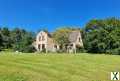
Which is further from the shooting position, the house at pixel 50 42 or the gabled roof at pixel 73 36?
the gabled roof at pixel 73 36

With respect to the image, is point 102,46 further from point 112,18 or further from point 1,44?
point 1,44

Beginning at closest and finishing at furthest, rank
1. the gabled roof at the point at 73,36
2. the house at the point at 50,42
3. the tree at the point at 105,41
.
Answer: the tree at the point at 105,41, the house at the point at 50,42, the gabled roof at the point at 73,36

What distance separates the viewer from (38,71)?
68.8 ft

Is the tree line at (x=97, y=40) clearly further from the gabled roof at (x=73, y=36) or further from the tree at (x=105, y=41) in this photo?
the gabled roof at (x=73, y=36)

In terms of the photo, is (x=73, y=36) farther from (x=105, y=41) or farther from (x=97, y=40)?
(x=105, y=41)

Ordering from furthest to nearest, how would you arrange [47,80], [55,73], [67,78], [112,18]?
1. [112,18]
2. [55,73]
3. [67,78]
4. [47,80]

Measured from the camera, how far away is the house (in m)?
78.6

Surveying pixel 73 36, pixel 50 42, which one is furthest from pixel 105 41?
pixel 50 42

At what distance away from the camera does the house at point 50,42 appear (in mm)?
78619

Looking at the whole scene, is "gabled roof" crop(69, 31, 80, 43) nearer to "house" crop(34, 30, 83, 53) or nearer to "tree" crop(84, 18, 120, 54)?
"house" crop(34, 30, 83, 53)

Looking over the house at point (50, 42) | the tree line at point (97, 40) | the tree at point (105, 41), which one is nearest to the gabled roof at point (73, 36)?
the house at point (50, 42)

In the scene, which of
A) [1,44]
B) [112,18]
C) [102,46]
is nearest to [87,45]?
[102,46]

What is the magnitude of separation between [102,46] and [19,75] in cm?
5144

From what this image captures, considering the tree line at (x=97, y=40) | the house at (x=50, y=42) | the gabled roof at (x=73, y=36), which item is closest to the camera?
the tree line at (x=97, y=40)
